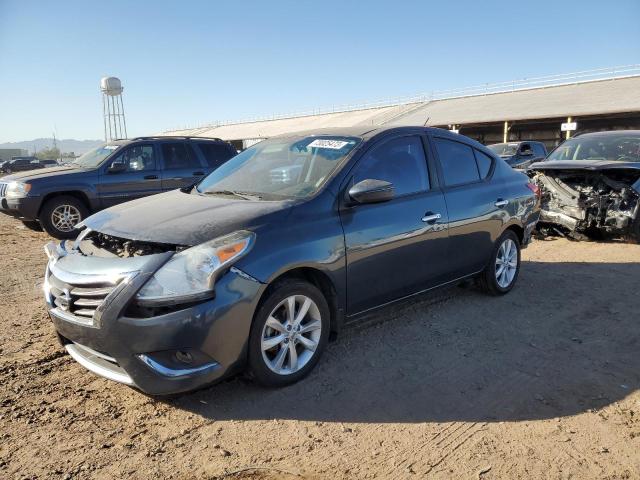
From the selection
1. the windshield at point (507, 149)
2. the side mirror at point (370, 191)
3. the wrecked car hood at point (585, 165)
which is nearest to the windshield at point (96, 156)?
the side mirror at point (370, 191)

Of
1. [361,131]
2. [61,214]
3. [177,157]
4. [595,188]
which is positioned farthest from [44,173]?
[595,188]

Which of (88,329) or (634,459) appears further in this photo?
(88,329)

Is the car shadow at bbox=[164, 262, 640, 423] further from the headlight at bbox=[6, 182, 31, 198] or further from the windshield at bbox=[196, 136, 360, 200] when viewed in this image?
the headlight at bbox=[6, 182, 31, 198]

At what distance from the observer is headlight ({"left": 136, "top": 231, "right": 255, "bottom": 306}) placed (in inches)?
108

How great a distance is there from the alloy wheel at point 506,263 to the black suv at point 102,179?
580cm

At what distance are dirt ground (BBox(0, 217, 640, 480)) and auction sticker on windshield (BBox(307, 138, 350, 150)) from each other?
1.59 meters

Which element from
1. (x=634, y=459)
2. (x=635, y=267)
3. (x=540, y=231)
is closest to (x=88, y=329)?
(x=634, y=459)

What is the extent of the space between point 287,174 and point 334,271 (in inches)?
39.8

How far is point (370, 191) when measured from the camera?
3531mm

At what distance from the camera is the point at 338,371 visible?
11.6 ft

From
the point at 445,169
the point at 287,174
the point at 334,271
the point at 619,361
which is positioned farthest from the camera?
the point at 445,169

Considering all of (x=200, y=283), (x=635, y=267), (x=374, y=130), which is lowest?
(x=635, y=267)

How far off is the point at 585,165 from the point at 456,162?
13.2 feet

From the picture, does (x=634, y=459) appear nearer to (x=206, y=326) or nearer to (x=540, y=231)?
(x=206, y=326)
